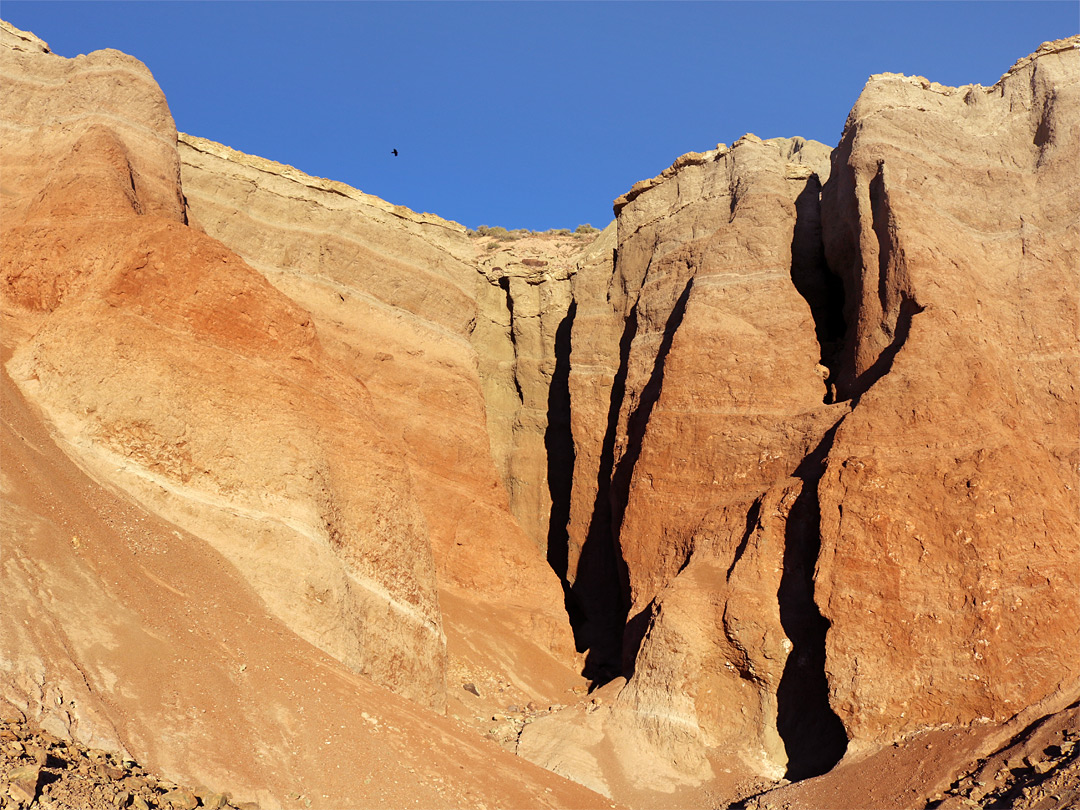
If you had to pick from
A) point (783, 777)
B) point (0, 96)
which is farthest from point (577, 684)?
point (0, 96)

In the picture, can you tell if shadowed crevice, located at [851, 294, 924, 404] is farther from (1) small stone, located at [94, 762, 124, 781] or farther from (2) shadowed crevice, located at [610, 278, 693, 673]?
(1) small stone, located at [94, 762, 124, 781]

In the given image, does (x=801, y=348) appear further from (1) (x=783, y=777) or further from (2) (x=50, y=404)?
(2) (x=50, y=404)

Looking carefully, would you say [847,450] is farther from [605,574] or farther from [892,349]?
[605,574]

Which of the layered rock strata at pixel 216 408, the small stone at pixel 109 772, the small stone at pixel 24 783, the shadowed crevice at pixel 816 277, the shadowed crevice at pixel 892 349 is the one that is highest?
the shadowed crevice at pixel 816 277

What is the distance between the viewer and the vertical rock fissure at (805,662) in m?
14.1

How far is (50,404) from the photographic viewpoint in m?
13.5

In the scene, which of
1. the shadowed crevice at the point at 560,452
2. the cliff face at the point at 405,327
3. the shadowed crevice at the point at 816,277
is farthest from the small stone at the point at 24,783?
the shadowed crevice at the point at 816,277

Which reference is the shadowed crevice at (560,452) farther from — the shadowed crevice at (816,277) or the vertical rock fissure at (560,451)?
the shadowed crevice at (816,277)

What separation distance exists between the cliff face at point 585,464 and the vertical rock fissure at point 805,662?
55mm

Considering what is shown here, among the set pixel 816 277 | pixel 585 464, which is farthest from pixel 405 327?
pixel 816 277

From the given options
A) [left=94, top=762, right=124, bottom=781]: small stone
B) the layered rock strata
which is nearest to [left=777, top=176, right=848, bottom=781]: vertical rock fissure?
the layered rock strata

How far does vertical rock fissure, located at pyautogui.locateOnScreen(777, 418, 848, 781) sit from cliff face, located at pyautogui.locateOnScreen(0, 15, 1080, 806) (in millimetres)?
55

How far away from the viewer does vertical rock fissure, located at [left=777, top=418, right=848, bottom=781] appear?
1409 cm

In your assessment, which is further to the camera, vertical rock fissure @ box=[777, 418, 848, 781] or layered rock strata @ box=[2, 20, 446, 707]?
vertical rock fissure @ box=[777, 418, 848, 781]
